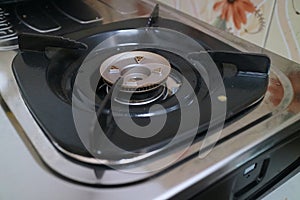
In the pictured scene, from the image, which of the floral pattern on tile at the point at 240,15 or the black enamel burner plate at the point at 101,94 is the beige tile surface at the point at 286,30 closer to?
the floral pattern on tile at the point at 240,15

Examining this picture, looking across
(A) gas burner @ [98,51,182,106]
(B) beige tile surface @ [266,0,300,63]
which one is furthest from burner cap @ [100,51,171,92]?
(B) beige tile surface @ [266,0,300,63]

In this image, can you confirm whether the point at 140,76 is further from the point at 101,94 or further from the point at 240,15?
the point at 240,15

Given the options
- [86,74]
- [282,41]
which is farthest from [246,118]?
[282,41]

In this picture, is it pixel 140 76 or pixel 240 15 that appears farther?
pixel 240 15

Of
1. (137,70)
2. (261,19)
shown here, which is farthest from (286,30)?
(137,70)

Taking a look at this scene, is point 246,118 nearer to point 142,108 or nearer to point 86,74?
point 142,108

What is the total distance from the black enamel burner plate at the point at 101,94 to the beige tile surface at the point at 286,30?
0.60ft

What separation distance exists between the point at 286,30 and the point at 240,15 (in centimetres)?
12

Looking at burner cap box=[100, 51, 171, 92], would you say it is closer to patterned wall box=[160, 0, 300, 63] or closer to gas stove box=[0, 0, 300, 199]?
gas stove box=[0, 0, 300, 199]

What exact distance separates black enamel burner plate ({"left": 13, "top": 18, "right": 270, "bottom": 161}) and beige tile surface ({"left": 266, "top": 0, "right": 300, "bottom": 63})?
0.60ft

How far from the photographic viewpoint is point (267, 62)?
1.70 ft

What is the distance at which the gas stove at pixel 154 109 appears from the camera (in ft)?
1.22

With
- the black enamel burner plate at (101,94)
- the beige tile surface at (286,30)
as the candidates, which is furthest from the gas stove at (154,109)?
the beige tile surface at (286,30)

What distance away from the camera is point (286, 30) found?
0.71 meters
